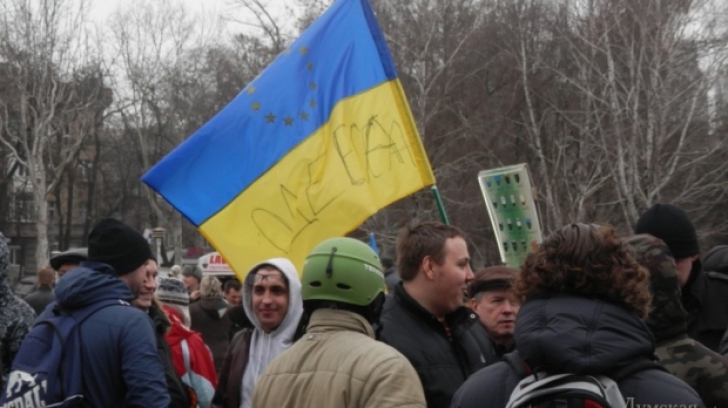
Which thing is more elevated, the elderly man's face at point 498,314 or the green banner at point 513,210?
the green banner at point 513,210

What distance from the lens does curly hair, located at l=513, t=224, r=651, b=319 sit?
2840 mm

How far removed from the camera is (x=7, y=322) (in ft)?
16.7

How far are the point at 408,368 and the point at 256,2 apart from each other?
40.9 meters

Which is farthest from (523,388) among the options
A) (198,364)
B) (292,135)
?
(292,135)

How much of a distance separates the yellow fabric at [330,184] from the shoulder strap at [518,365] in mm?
3627

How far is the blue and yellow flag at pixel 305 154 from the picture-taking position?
6.63 metres

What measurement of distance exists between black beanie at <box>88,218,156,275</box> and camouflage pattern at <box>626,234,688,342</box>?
7.51ft

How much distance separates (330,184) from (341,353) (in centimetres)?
345

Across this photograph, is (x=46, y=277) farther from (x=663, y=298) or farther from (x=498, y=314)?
(x=663, y=298)

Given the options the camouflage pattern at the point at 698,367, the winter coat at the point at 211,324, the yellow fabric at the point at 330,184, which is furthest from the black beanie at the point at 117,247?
the winter coat at the point at 211,324

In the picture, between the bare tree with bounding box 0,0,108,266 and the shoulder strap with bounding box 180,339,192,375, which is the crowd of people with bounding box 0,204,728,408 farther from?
the bare tree with bounding box 0,0,108,266

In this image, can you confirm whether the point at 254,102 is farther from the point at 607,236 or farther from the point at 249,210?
the point at 607,236

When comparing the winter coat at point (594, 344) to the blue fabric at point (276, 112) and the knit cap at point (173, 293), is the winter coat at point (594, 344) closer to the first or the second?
the knit cap at point (173, 293)

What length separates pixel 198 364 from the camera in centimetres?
594
